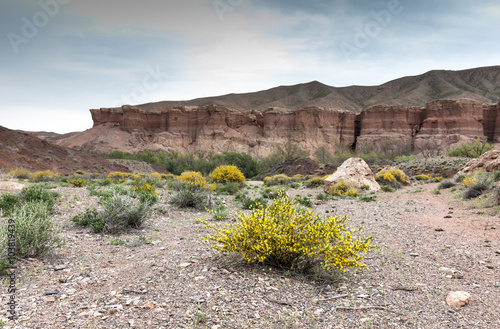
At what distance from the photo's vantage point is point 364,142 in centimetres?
6028

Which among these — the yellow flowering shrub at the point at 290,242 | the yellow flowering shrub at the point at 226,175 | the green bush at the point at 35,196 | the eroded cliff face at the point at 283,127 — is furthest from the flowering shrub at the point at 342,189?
the eroded cliff face at the point at 283,127

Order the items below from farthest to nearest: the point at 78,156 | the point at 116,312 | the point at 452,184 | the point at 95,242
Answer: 1. the point at 78,156
2. the point at 452,184
3. the point at 95,242
4. the point at 116,312

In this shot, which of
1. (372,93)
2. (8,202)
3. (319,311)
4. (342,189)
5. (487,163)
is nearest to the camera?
(319,311)

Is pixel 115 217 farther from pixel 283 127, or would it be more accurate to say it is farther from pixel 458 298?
pixel 283 127

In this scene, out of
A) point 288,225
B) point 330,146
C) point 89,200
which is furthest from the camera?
point 330,146

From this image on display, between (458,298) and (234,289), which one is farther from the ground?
(234,289)

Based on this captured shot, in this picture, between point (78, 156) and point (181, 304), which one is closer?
Result: point (181, 304)

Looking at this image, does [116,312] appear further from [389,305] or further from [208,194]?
[208,194]

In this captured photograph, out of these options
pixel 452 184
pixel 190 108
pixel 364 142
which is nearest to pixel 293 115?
pixel 364 142

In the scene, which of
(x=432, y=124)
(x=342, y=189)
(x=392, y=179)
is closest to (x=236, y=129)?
(x=432, y=124)

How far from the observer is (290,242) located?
11.5 ft

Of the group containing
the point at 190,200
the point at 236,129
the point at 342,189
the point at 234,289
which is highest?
the point at 236,129

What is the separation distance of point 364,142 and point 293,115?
1646cm

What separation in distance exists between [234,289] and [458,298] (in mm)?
2360
